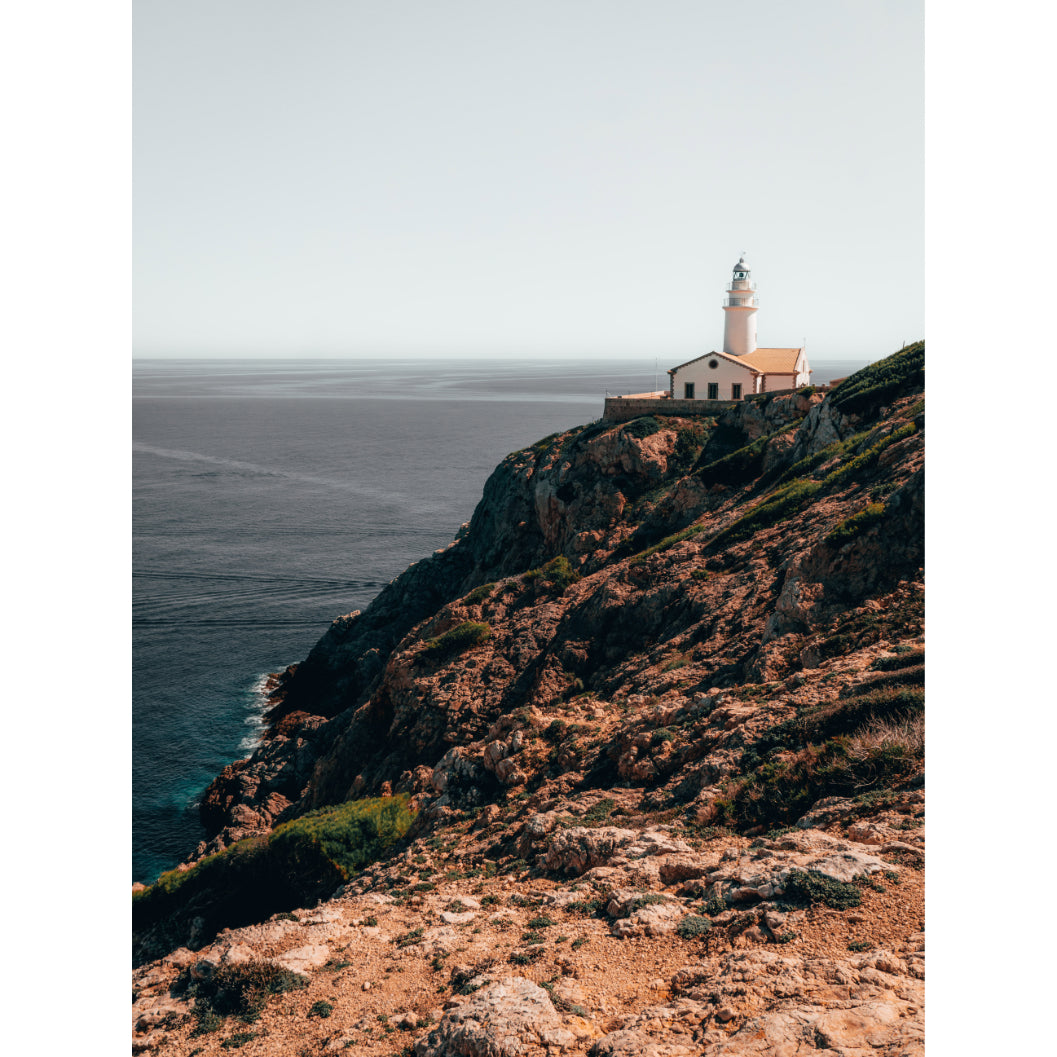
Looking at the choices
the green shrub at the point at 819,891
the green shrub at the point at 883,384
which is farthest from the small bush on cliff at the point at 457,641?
the green shrub at the point at 819,891

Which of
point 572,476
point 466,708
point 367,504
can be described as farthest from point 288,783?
point 367,504

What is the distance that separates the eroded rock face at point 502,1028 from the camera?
684 cm

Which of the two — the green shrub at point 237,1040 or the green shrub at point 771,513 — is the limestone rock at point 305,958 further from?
the green shrub at point 771,513

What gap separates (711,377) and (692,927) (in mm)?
38470

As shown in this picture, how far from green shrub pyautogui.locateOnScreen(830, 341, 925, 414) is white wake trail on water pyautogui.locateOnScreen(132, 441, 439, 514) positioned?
49915mm

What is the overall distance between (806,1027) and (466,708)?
15672 mm

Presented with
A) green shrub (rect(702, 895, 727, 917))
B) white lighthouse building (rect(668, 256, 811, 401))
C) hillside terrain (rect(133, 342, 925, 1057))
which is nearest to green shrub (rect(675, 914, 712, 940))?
hillside terrain (rect(133, 342, 925, 1057))

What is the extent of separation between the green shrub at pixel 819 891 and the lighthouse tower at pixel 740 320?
1683 inches

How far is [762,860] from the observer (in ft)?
30.5

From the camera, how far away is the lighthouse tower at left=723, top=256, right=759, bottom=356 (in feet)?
157

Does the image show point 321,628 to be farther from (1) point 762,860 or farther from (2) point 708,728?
(1) point 762,860

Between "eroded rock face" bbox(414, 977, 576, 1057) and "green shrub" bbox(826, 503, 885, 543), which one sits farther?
"green shrub" bbox(826, 503, 885, 543)

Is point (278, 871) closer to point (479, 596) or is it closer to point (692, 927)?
point (692, 927)

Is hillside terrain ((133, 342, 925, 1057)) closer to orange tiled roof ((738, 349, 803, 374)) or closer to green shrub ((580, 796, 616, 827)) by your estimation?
green shrub ((580, 796, 616, 827))
